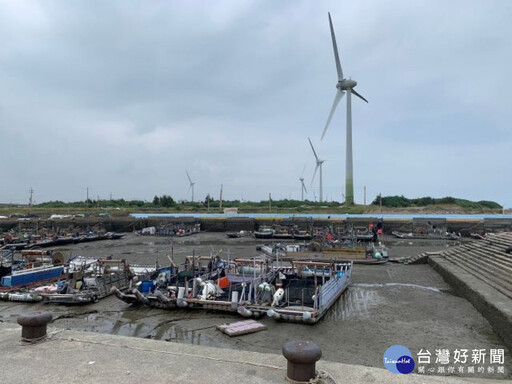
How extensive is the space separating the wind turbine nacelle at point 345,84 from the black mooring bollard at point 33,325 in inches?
2675

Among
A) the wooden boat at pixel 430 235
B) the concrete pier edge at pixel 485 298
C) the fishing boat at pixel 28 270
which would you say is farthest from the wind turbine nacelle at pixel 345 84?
the fishing boat at pixel 28 270

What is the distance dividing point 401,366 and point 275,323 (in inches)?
300

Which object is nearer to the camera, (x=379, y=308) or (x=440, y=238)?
(x=379, y=308)

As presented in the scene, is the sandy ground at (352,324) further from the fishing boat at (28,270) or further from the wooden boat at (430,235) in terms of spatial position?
the wooden boat at (430,235)

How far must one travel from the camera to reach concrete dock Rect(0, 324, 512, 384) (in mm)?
4883

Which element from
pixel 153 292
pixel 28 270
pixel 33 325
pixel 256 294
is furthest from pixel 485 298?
pixel 28 270

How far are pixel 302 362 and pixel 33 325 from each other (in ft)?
15.5

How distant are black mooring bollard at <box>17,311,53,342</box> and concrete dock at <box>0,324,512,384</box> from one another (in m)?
0.16

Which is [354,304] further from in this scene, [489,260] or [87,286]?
[87,286]

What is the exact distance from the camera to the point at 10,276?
17.7 m

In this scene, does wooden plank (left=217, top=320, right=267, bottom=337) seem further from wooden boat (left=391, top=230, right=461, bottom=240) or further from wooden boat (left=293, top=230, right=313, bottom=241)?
wooden boat (left=391, top=230, right=461, bottom=240)

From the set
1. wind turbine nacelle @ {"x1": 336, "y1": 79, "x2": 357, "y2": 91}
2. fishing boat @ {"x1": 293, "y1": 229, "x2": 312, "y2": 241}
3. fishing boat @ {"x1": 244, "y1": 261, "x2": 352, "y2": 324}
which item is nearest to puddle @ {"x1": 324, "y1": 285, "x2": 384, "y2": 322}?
fishing boat @ {"x1": 244, "y1": 261, "x2": 352, "y2": 324}

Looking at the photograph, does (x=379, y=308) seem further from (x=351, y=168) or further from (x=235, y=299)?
(x=351, y=168)

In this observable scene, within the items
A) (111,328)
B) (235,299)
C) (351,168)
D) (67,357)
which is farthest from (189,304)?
(351,168)
